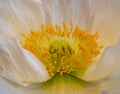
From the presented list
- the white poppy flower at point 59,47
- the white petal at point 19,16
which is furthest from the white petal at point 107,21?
the white petal at point 19,16

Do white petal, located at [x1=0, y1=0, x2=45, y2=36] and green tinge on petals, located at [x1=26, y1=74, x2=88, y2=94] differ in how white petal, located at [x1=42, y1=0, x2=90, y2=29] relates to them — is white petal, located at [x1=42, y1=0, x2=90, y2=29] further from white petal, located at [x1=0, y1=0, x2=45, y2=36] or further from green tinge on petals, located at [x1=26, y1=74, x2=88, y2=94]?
green tinge on petals, located at [x1=26, y1=74, x2=88, y2=94]

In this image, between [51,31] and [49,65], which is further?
[51,31]

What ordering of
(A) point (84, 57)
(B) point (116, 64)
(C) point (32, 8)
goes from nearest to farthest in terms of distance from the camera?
(B) point (116, 64), (A) point (84, 57), (C) point (32, 8)

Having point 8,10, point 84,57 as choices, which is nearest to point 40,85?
point 84,57

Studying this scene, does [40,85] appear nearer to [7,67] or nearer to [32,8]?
[7,67]

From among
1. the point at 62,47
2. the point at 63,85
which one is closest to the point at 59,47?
the point at 62,47

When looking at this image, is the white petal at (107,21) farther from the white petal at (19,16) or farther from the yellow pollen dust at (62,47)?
the white petal at (19,16)

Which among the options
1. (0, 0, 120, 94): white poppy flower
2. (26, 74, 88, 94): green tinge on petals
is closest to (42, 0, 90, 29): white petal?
(0, 0, 120, 94): white poppy flower
